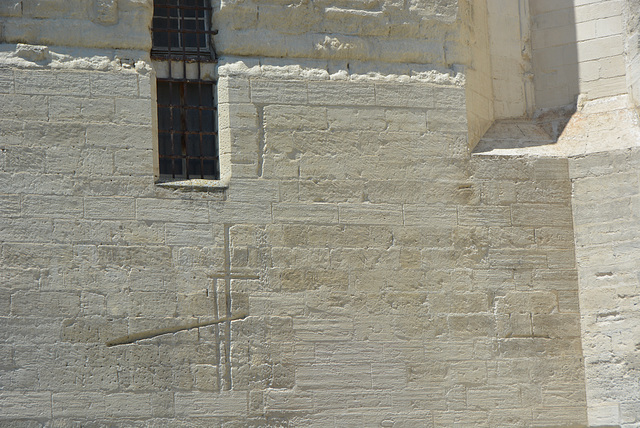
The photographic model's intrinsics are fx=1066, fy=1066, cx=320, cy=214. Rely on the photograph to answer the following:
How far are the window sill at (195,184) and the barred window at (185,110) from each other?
0.73 feet

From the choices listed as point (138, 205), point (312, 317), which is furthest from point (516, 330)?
point (138, 205)

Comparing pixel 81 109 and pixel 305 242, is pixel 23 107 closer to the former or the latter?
pixel 81 109

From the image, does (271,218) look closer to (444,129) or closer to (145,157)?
(145,157)

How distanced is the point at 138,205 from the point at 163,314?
80 cm

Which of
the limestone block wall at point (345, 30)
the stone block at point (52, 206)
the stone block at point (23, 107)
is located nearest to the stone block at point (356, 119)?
the limestone block wall at point (345, 30)

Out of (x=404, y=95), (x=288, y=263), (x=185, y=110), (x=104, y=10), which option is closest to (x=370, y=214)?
(x=288, y=263)

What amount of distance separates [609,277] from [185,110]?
343cm

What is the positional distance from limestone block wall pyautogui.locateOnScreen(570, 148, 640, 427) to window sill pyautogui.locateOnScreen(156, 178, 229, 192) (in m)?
2.75

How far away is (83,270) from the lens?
24.3 feet

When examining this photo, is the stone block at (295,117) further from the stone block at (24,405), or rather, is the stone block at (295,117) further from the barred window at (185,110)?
the stone block at (24,405)

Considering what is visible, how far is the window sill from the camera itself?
7.68m

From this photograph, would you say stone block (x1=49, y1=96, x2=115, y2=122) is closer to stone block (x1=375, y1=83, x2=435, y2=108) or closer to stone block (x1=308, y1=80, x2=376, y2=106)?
stone block (x1=308, y1=80, x2=376, y2=106)

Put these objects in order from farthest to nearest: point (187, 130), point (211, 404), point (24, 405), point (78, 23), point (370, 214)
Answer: point (187, 130)
point (370, 214)
point (78, 23)
point (211, 404)
point (24, 405)

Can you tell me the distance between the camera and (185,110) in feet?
26.5
